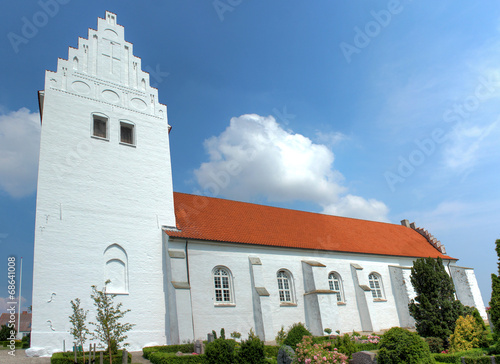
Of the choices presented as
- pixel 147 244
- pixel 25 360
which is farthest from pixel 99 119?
pixel 25 360

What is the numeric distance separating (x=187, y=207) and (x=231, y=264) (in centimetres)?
468

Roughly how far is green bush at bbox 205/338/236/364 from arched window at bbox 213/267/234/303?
6348 millimetres

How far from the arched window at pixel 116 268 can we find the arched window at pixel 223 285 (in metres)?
4.64

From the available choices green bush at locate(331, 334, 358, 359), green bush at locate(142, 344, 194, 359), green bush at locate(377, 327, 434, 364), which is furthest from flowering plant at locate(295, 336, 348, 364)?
green bush at locate(142, 344, 194, 359)

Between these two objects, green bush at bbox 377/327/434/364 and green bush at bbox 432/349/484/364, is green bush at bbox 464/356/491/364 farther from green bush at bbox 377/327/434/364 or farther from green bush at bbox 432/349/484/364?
green bush at bbox 377/327/434/364

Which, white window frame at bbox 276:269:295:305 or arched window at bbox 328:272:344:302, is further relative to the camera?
arched window at bbox 328:272:344:302

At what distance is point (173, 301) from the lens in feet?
55.3

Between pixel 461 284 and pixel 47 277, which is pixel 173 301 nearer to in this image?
pixel 47 277

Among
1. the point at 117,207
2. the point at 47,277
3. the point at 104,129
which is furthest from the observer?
the point at 104,129

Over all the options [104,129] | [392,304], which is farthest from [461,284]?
[104,129]

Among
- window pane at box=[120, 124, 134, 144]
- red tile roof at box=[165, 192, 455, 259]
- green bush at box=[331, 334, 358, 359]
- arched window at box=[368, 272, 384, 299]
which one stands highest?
window pane at box=[120, 124, 134, 144]

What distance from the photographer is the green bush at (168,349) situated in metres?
14.9

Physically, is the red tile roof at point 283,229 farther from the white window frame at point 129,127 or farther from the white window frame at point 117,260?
the white window frame at point 129,127

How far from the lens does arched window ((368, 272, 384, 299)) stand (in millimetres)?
25312
